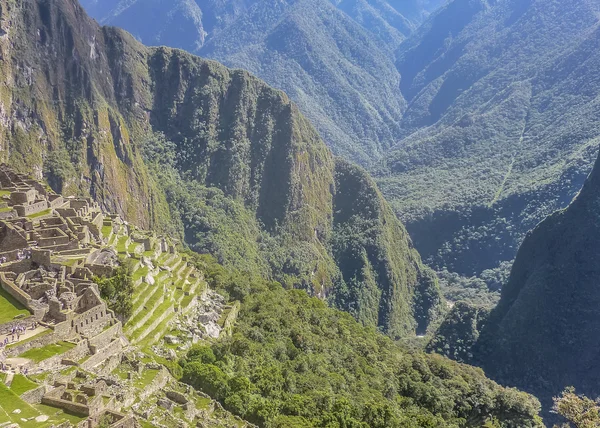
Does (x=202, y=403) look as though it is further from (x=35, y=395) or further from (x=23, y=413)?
(x=23, y=413)

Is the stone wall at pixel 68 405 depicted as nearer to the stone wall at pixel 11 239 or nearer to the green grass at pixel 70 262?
the green grass at pixel 70 262

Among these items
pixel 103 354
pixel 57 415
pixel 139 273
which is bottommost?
pixel 57 415

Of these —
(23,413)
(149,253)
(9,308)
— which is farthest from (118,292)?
(149,253)

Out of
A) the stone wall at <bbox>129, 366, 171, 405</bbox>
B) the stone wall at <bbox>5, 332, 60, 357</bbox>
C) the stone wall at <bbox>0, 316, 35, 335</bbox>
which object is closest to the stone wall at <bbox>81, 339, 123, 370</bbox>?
the stone wall at <bbox>5, 332, 60, 357</bbox>

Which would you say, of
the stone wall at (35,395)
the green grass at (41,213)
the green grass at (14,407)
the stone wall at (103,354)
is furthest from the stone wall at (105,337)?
the green grass at (41,213)

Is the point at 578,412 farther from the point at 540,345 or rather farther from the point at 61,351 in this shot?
the point at 540,345

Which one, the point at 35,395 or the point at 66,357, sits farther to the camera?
the point at 66,357
